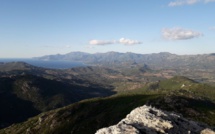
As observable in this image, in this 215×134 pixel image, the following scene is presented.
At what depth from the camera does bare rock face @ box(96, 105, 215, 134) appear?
4203cm

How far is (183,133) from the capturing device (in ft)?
157

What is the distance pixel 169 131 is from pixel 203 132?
10.1 m

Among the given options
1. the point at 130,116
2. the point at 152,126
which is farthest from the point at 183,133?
the point at 130,116

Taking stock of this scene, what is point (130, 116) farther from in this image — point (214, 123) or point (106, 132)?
point (214, 123)

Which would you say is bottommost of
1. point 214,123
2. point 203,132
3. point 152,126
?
point 214,123

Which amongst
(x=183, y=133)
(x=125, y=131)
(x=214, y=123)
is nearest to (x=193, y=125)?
(x=183, y=133)

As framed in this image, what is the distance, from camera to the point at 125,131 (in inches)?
1608

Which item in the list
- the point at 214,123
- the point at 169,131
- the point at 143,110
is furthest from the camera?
the point at 214,123

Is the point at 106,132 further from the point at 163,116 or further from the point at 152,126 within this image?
the point at 163,116

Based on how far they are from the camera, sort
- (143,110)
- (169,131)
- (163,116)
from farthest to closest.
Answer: (143,110), (163,116), (169,131)

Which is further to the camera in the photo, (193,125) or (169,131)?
(193,125)

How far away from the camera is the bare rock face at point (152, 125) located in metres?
42.0

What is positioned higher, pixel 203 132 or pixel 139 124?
pixel 139 124

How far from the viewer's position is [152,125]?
152ft
